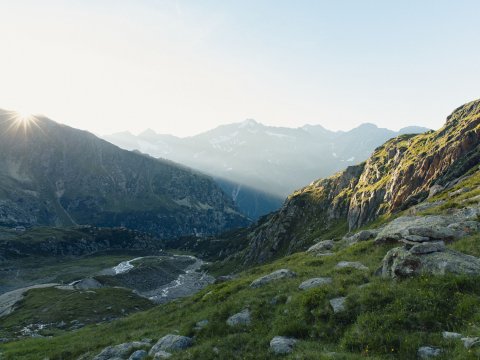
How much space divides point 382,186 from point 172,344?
123135 millimetres

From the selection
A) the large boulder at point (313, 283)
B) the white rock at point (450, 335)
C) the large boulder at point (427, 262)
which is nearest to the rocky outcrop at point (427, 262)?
the large boulder at point (427, 262)

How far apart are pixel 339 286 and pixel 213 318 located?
8.36 meters

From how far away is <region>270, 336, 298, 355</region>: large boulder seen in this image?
54.8 ft

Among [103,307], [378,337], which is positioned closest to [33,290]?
[103,307]

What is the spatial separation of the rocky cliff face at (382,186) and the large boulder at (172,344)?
7966cm

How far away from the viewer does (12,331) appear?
7175cm

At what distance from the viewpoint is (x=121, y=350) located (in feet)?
79.0

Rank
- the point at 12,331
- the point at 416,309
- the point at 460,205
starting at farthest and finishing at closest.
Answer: the point at 12,331 < the point at 460,205 < the point at 416,309

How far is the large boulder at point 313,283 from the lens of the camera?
77.5ft

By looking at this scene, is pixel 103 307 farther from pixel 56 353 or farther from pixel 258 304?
pixel 258 304

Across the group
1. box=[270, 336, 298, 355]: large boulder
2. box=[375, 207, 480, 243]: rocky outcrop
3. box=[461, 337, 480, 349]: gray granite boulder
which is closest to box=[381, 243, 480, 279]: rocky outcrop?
→ box=[375, 207, 480, 243]: rocky outcrop

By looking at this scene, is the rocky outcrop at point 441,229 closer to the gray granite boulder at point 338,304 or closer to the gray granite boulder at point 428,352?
the gray granite boulder at point 338,304

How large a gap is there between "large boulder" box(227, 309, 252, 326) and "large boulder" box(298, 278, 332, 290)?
4.17 metres

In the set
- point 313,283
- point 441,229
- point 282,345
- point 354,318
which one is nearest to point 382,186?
point 441,229
